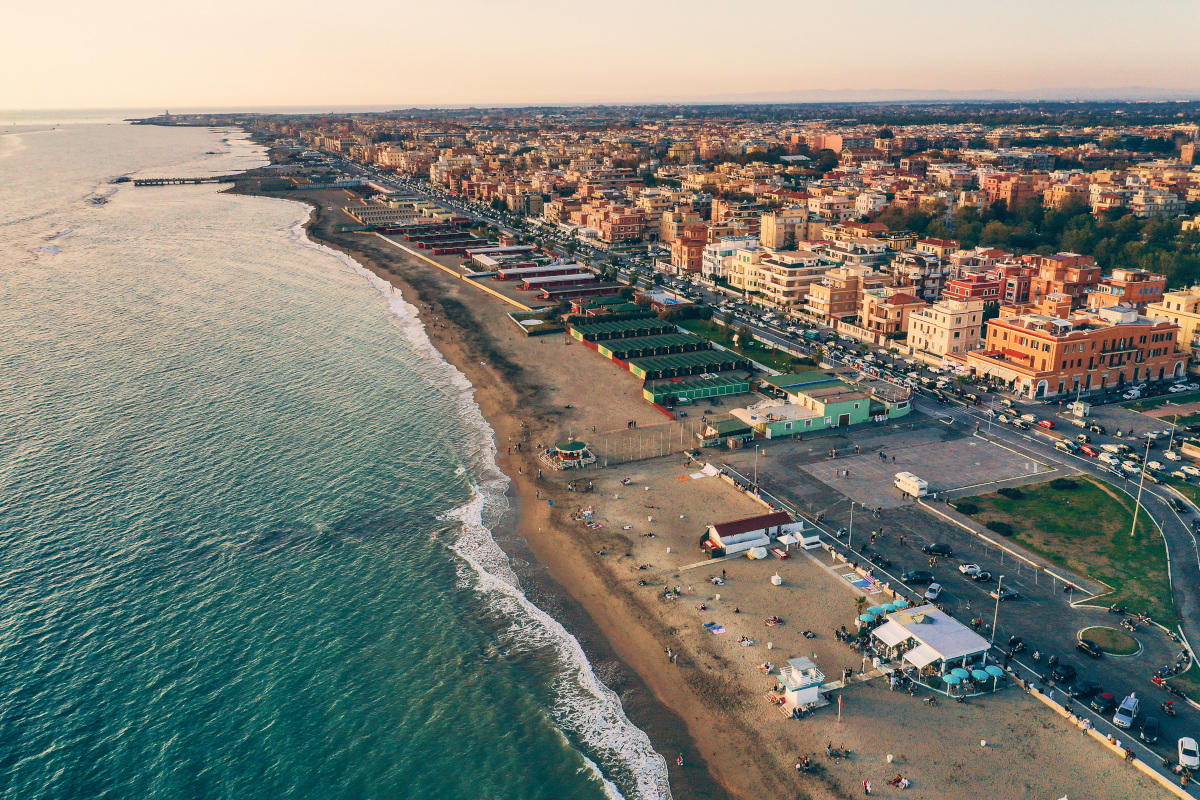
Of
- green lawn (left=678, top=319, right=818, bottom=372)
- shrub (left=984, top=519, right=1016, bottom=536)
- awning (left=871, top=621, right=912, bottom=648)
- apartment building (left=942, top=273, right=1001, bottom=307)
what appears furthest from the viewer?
apartment building (left=942, top=273, right=1001, bottom=307)

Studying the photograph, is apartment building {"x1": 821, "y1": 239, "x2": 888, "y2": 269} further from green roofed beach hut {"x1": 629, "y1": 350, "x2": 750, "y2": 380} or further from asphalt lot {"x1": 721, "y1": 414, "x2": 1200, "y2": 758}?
asphalt lot {"x1": 721, "y1": 414, "x2": 1200, "y2": 758}

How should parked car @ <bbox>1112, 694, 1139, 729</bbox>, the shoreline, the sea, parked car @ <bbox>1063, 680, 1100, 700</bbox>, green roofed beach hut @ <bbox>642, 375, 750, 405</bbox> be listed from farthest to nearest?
1. green roofed beach hut @ <bbox>642, 375, 750, 405</bbox>
2. parked car @ <bbox>1063, 680, 1100, 700</bbox>
3. the shoreline
4. parked car @ <bbox>1112, 694, 1139, 729</bbox>
5. the sea

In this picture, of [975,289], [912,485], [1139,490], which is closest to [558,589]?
[912,485]

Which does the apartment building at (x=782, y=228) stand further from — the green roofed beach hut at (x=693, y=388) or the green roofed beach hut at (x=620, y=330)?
the green roofed beach hut at (x=693, y=388)

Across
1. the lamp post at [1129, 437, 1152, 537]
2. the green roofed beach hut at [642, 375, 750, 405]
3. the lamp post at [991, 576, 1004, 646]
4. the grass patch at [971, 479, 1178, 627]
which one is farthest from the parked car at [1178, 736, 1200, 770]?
the green roofed beach hut at [642, 375, 750, 405]

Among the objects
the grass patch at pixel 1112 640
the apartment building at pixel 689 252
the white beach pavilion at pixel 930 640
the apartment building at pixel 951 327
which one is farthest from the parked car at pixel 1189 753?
the apartment building at pixel 689 252

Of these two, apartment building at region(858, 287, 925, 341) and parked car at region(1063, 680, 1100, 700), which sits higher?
apartment building at region(858, 287, 925, 341)
